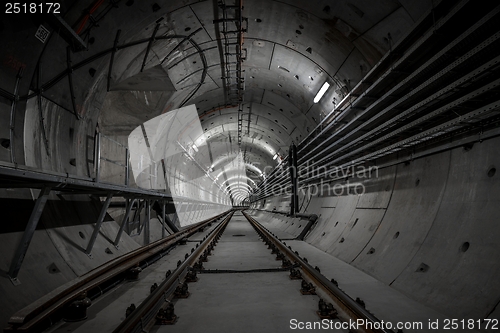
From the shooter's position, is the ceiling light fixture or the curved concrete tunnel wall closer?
the curved concrete tunnel wall

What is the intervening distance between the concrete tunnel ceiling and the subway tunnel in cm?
5

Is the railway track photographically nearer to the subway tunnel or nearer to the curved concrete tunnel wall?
the subway tunnel

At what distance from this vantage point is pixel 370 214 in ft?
20.7

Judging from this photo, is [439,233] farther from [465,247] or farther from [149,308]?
[149,308]

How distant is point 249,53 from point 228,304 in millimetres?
7836

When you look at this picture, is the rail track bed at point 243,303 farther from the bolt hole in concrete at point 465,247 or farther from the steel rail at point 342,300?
the bolt hole in concrete at point 465,247

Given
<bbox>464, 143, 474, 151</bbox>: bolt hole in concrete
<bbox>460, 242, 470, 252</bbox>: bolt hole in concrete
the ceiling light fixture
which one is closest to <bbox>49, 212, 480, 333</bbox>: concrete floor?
<bbox>460, 242, 470, 252</bbox>: bolt hole in concrete

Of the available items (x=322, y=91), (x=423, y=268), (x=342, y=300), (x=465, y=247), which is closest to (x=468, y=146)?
(x=465, y=247)

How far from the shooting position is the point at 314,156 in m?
9.75

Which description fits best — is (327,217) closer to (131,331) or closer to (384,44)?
(384,44)

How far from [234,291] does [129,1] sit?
5.12 metres

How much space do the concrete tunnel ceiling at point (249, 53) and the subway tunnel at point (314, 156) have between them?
48 mm

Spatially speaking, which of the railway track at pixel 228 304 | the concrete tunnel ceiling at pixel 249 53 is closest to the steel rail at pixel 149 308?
the railway track at pixel 228 304

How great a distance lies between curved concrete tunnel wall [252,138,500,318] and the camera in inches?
126
